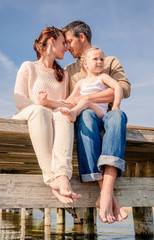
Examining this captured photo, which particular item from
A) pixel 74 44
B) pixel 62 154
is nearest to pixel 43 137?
pixel 62 154

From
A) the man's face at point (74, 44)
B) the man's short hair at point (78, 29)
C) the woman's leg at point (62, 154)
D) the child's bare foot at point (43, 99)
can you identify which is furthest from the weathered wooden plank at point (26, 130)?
the man's short hair at point (78, 29)

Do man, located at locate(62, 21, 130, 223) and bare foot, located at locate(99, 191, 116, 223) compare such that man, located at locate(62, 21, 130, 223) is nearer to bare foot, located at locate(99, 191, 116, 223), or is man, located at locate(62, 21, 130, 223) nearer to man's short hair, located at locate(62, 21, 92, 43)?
bare foot, located at locate(99, 191, 116, 223)

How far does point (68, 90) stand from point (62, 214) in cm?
703

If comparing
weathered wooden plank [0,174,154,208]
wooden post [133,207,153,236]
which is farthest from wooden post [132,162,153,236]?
weathered wooden plank [0,174,154,208]

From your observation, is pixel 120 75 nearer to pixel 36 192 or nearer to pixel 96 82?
pixel 96 82

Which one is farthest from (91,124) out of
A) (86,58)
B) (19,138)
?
(86,58)

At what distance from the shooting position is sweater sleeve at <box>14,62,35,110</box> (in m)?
2.96

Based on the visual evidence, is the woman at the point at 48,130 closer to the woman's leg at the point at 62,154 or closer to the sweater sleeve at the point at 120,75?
the woman's leg at the point at 62,154

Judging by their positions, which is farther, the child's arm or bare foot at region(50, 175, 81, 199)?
the child's arm

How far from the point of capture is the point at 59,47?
11.9 ft

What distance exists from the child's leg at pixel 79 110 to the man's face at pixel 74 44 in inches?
50.1

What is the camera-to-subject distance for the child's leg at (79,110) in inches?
98.2

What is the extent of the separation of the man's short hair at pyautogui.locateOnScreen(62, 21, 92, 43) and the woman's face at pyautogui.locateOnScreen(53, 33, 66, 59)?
30 centimetres

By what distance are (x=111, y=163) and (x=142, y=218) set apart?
8.68 ft
